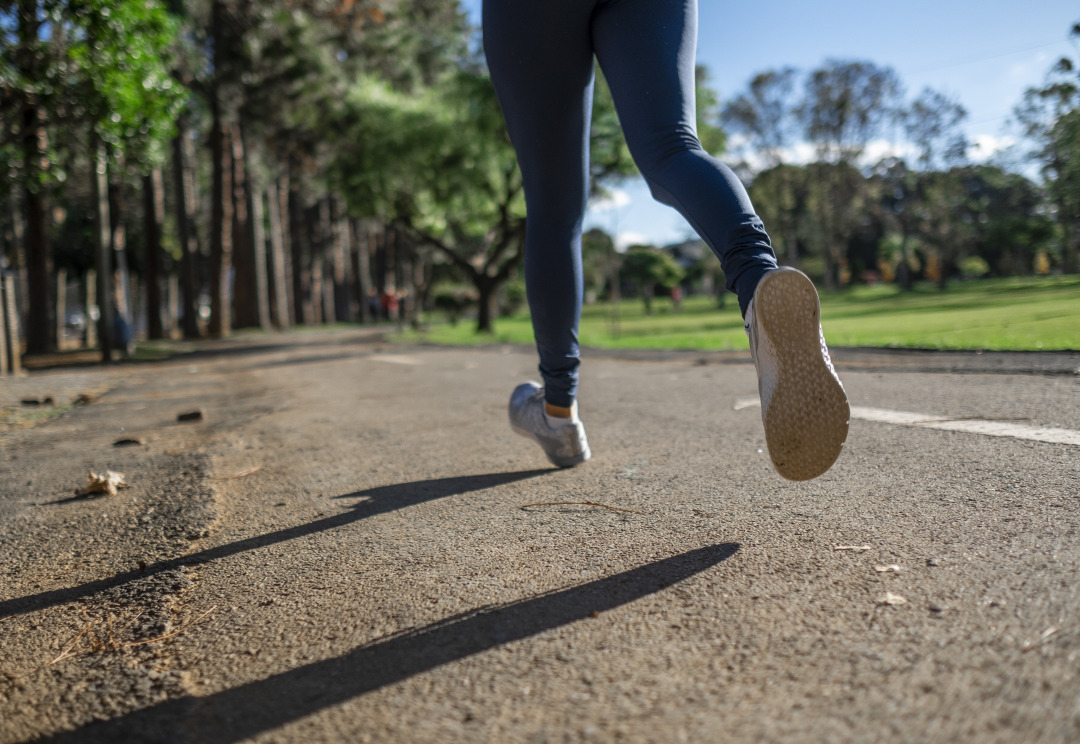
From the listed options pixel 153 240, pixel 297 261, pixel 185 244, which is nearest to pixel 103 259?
pixel 153 240

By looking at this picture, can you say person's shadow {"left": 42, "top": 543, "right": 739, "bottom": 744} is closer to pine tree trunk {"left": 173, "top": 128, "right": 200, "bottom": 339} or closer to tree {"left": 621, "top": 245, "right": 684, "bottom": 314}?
pine tree trunk {"left": 173, "top": 128, "right": 200, "bottom": 339}

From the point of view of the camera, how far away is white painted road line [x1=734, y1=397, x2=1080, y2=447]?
7.00ft

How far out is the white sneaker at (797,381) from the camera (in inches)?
55.9

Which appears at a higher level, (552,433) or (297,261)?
(297,261)

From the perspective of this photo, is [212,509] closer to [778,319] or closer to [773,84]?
[778,319]

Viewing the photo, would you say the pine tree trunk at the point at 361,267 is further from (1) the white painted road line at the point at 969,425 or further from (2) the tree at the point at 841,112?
(1) the white painted road line at the point at 969,425

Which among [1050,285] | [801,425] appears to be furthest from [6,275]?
[1050,285]

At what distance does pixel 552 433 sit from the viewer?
2285 millimetres

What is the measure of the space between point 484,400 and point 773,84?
4270 centimetres

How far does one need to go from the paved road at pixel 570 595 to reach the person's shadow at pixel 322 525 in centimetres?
1

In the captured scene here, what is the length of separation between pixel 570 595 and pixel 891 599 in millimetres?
517

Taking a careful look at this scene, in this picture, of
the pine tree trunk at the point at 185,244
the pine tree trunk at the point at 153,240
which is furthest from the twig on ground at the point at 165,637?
the pine tree trunk at the point at 185,244

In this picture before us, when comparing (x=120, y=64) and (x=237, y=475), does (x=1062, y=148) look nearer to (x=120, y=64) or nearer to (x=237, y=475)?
(x=237, y=475)

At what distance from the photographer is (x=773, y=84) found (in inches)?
1634
